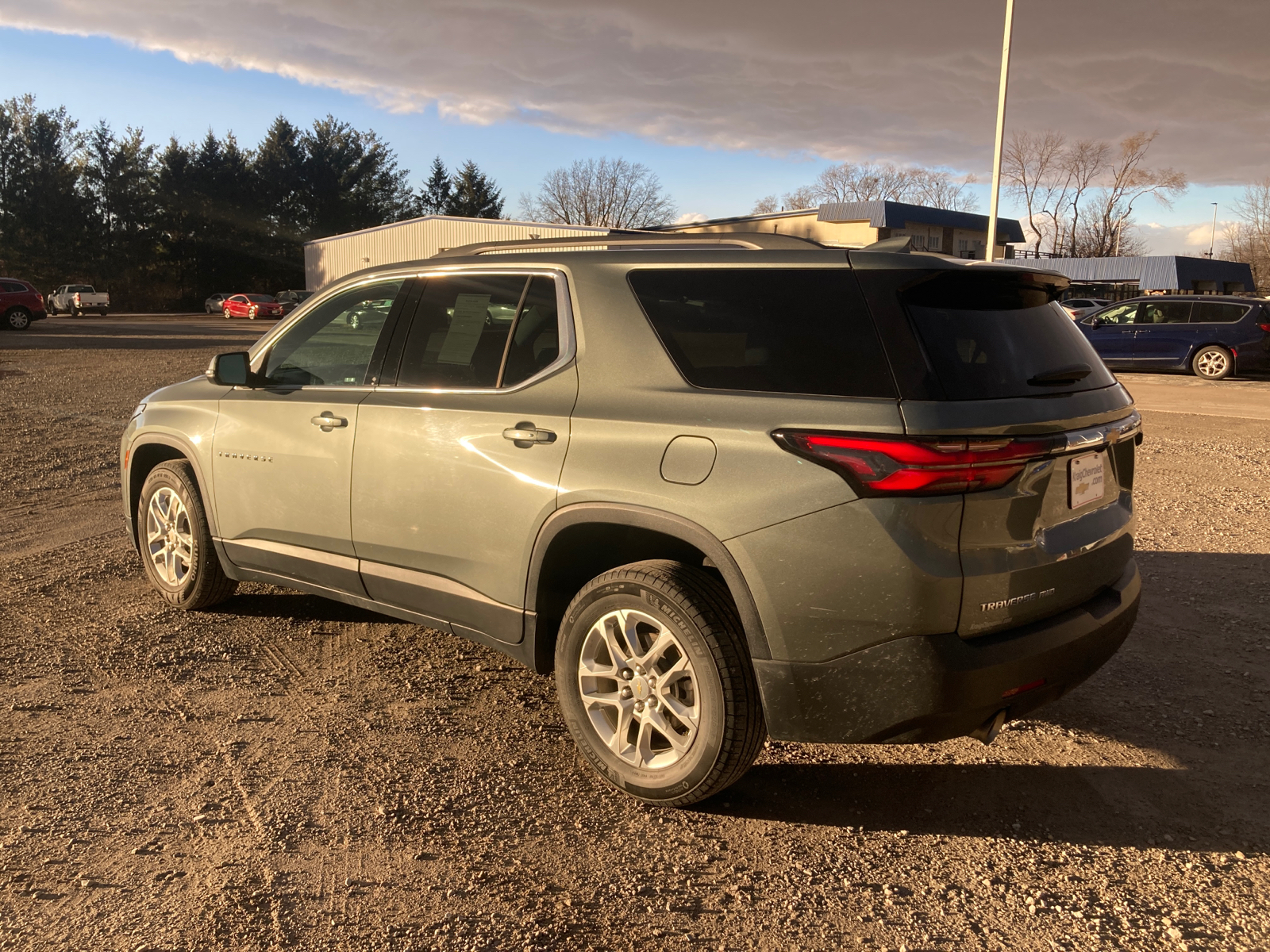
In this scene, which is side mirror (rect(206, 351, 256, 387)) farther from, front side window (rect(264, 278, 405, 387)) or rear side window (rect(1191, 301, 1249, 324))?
rear side window (rect(1191, 301, 1249, 324))

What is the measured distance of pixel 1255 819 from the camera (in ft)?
10.6

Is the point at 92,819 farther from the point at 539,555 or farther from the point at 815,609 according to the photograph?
the point at 815,609

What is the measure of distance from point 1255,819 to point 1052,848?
75 cm

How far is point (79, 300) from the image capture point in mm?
52938

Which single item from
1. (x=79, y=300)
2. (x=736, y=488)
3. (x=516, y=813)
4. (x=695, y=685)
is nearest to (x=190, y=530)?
(x=516, y=813)

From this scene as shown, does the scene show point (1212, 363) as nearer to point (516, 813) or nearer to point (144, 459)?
point (144, 459)

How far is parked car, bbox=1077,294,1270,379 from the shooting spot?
1966 cm

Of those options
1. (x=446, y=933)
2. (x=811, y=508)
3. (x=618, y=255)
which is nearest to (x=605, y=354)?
(x=618, y=255)

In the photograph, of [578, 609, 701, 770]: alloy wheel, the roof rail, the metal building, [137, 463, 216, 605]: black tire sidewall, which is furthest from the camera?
the metal building

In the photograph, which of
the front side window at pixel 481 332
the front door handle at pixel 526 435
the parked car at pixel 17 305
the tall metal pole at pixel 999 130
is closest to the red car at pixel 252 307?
the parked car at pixel 17 305

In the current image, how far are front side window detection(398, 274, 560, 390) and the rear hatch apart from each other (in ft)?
4.07

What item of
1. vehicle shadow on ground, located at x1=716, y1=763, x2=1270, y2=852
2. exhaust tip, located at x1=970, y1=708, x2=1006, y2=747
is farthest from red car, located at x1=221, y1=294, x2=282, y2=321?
exhaust tip, located at x1=970, y1=708, x2=1006, y2=747

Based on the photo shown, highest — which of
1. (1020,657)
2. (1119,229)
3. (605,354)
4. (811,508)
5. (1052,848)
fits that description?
(1119,229)

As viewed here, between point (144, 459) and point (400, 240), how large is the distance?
50789 mm
